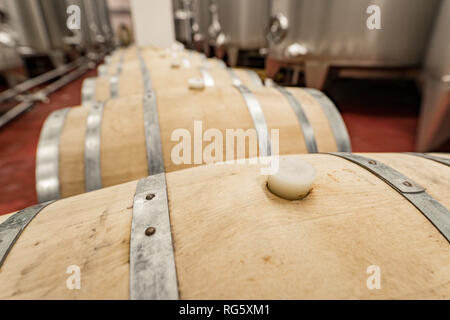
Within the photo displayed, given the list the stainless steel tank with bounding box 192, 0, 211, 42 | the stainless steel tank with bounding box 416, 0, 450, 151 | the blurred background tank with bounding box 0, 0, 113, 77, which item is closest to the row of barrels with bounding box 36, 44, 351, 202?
the stainless steel tank with bounding box 416, 0, 450, 151

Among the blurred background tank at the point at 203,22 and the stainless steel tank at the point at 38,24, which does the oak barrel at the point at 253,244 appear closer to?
the stainless steel tank at the point at 38,24

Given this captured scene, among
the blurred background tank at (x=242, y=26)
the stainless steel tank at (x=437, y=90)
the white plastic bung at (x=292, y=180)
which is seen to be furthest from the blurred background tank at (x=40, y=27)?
the stainless steel tank at (x=437, y=90)

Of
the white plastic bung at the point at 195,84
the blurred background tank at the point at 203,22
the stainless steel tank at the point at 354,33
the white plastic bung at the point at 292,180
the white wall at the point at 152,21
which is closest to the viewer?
the white plastic bung at the point at 292,180

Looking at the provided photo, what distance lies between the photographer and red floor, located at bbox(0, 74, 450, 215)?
252 centimetres

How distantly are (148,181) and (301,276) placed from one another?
2.14ft

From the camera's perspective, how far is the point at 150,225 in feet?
2.39

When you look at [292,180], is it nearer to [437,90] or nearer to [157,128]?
[157,128]

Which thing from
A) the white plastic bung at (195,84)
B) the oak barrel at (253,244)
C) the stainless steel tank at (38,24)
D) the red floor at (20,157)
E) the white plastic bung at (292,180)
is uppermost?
the stainless steel tank at (38,24)

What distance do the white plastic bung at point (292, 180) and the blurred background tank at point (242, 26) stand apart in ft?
16.0

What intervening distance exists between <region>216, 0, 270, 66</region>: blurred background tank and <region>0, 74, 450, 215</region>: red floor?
6.29ft

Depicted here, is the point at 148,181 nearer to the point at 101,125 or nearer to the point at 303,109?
the point at 101,125

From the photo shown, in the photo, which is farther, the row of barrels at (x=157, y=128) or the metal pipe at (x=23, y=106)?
the metal pipe at (x=23, y=106)

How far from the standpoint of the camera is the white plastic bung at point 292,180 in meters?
0.76

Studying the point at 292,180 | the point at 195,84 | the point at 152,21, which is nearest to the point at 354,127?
the point at 195,84
